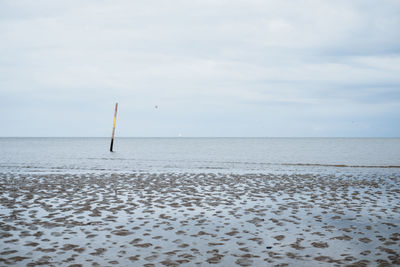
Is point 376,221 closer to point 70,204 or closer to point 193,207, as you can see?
point 193,207

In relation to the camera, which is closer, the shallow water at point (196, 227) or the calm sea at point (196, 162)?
the shallow water at point (196, 227)

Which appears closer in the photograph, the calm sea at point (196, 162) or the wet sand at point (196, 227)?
the wet sand at point (196, 227)

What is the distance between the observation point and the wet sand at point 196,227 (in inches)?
356

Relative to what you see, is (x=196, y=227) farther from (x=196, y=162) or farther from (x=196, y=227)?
(x=196, y=162)

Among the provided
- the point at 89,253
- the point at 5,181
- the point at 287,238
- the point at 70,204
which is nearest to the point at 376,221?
the point at 287,238

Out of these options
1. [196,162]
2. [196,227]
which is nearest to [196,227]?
[196,227]

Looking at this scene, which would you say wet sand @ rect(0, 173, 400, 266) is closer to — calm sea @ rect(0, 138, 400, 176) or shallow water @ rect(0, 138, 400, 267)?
shallow water @ rect(0, 138, 400, 267)

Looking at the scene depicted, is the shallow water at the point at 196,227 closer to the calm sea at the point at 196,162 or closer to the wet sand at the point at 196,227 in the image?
the wet sand at the point at 196,227

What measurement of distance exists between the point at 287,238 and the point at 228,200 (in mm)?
7054

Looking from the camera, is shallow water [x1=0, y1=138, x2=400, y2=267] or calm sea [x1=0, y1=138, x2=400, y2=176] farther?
calm sea [x1=0, y1=138, x2=400, y2=176]

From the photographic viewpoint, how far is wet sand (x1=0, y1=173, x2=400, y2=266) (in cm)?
905

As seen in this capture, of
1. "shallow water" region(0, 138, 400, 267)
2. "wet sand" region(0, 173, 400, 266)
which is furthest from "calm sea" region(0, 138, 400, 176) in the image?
"wet sand" region(0, 173, 400, 266)

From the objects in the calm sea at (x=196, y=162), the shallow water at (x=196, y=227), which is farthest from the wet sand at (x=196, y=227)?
the calm sea at (x=196, y=162)

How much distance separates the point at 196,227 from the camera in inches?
481
